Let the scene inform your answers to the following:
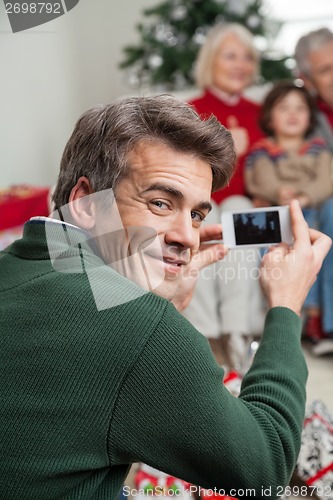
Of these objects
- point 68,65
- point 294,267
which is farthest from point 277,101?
point 294,267

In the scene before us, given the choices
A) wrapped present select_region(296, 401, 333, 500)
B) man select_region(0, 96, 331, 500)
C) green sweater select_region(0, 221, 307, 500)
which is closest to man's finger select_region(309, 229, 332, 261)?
man select_region(0, 96, 331, 500)

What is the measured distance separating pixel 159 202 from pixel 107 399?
23 cm

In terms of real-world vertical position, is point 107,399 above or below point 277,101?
above

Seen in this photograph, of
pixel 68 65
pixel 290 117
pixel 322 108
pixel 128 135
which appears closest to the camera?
pixel 128 135

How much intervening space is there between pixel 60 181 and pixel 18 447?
306mm

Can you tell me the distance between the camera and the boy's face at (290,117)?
71.2 inches

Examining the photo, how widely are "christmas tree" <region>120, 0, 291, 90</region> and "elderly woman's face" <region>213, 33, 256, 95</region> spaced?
53 cm

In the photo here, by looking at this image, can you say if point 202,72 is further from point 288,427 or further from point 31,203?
point 288,427

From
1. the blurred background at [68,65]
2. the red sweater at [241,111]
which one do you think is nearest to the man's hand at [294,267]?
the blurred background at [68,65]

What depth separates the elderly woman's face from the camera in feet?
6.76

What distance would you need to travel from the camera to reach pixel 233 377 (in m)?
1.12

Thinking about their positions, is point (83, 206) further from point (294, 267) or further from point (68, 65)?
point (68, 65)

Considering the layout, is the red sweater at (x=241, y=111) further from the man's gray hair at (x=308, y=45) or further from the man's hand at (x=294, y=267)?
the man's hand at (x=294, y=267)

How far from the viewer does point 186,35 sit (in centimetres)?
266
